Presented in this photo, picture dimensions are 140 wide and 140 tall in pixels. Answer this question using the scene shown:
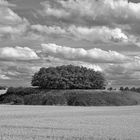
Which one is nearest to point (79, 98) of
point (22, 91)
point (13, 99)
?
point (13, 99)

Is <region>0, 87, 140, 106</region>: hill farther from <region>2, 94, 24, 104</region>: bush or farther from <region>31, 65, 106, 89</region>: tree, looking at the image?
<region>31, 65, 106, 89</region>: tree

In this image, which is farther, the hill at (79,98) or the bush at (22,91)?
the bush at (22,91)

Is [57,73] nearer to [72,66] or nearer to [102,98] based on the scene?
[72,66]

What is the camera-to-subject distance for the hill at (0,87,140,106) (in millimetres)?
88125

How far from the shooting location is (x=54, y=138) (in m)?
22.4

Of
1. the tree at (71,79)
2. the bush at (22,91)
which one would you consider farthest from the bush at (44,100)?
the bush at (22,91)

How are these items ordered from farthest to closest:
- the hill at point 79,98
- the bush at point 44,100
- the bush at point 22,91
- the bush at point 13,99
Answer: the bush at point 22,91 < the bush at point 13,99 < the bush at point 44,100 < the hill at point 79,98

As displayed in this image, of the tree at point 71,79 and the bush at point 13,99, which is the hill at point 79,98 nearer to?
the bush at point 13,99

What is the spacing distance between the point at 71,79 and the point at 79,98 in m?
10.0

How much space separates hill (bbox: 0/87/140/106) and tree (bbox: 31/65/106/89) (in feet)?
7.82

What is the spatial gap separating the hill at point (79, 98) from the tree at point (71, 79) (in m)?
2.38

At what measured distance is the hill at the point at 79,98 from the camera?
88.1 meters

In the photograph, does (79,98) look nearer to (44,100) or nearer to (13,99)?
(44,100)

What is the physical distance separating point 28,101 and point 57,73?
10728 millimetres
